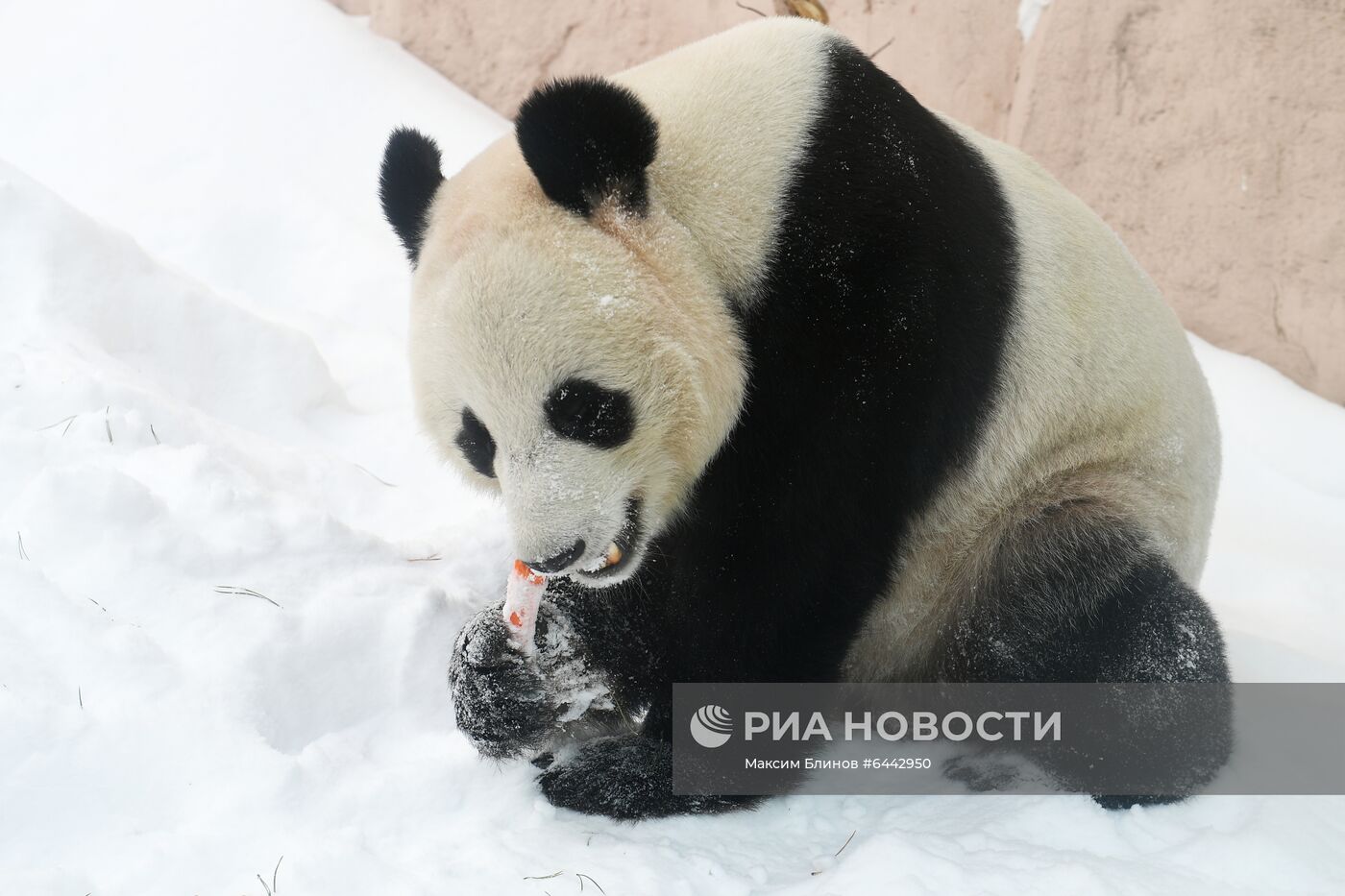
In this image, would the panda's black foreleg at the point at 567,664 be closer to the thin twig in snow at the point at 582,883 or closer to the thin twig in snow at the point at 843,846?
the thin twig in snow at the point at 582,883

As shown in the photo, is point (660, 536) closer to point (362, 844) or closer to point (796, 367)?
point (796, 367)

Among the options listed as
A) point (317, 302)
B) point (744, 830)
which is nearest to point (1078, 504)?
point (744, 830)

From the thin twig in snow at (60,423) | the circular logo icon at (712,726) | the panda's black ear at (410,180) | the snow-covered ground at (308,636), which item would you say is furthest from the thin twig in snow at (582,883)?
the thin twig in snow at (60,423)

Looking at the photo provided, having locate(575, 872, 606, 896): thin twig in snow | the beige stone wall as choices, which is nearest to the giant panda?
locate(575, 872, 606, 896): thin twig in snow

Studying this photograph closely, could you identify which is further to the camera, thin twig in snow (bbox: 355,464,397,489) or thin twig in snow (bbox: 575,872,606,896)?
thin twig in snow (bbox: 355,464,397,489)

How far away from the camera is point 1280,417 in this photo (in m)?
6.32

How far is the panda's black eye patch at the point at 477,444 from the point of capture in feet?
9.67

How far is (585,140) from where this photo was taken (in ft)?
8.95

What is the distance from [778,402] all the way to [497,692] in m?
1.16

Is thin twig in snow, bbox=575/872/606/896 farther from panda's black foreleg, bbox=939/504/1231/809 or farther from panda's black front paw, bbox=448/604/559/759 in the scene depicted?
panda's black foreleg, bbox=939/504/1231/809

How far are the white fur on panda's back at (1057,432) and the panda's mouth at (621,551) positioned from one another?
2.71ft

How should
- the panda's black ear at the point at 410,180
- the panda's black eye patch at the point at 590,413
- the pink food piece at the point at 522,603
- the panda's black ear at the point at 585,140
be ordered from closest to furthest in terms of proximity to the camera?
1. the panda's black ear at the point at 585,140
2. the panda's black eye patch at the point at 590,413
3. the panda's black ear at the point at 410,180
4. the pink food piece at the point at 522,603

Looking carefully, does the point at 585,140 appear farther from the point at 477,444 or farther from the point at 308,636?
the point at 308,636

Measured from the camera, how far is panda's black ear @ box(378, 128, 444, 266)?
321 cm
